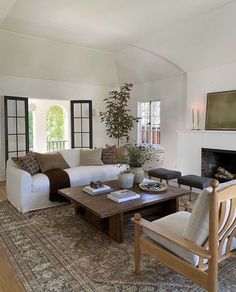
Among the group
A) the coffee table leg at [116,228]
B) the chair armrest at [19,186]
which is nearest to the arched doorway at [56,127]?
the chair armrest at [19,186]

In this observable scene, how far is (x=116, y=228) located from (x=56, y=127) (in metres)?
7.35

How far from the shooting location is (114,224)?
281cm

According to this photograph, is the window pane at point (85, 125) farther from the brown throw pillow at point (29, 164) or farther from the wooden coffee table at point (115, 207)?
the wooden coffee table at point (115, 207)

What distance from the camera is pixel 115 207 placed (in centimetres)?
269

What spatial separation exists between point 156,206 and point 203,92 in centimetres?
274

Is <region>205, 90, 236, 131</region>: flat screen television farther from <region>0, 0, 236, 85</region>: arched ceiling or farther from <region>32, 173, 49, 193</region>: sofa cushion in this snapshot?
<region>32, 173, 49, 193</region>: sofa cushion

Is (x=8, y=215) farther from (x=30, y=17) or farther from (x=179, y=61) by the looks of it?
(x=179, y=61)

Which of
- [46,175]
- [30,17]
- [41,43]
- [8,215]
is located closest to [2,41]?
[41,43]

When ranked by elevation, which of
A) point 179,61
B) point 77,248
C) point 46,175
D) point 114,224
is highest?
point 179,61

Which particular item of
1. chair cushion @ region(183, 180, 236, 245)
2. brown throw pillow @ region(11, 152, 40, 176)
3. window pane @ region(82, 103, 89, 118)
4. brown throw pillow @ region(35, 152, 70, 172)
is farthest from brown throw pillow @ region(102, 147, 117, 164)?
chair cushion @ region(183, 180, 236, 245)

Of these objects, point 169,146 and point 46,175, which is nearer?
point 46,175

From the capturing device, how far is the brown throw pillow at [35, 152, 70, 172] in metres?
4.18

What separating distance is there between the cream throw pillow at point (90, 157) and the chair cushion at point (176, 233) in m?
2.70

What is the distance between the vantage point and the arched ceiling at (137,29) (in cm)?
352
